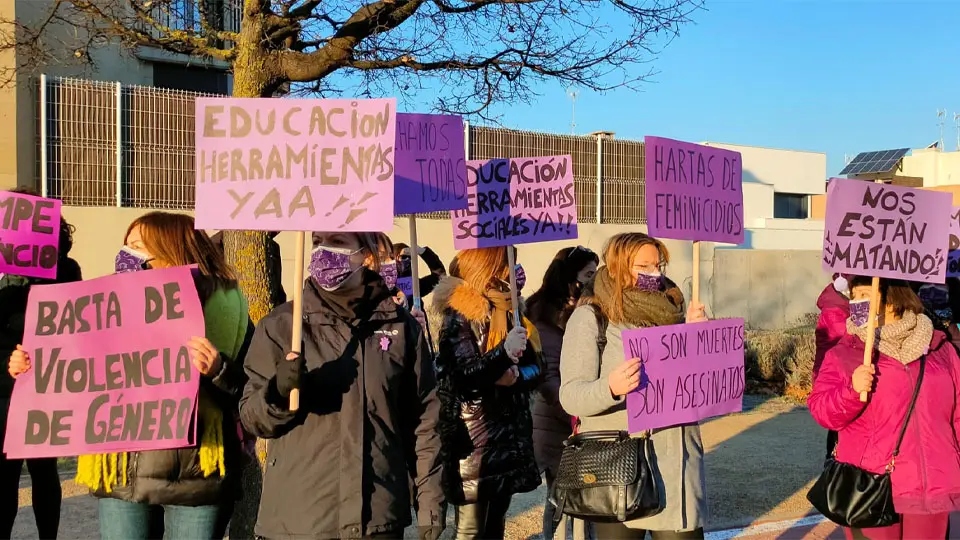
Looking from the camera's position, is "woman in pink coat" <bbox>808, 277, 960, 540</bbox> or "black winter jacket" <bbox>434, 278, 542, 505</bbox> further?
"black winter jacket" <bbox>434, 278, 542, 505</bbox>

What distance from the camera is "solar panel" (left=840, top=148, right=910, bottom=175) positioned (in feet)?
93.6

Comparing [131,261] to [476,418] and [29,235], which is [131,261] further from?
[476,418]

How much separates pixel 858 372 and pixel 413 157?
2643mm

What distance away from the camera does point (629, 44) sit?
6566 mm

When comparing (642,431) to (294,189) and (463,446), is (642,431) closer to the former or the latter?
(463,446)

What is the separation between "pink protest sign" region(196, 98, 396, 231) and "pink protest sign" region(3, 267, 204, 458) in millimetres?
342

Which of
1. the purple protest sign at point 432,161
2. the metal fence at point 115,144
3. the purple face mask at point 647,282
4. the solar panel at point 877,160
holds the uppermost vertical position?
the solar panel at point 877,160

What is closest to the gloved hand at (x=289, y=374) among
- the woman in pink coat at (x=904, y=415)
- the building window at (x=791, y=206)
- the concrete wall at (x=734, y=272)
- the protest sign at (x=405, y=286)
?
the woman in pink coat at (x=904, y=415)

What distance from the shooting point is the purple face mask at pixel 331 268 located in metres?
3.36

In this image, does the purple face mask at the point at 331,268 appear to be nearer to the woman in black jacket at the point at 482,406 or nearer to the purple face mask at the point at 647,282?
the woman in black jacket at the point at 482,406

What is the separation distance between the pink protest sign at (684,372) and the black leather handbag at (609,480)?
0.16 metres

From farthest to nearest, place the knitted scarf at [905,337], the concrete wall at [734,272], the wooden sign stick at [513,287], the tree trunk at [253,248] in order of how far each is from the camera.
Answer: the concrete wall at [734,272], the tree trunk at [253,248], the wooden sign stick at [513,287], the knitted scarf at [905,337]

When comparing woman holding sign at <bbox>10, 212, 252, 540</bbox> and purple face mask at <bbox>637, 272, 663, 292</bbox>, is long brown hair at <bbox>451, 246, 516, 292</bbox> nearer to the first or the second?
purple face mask at <bbox>637, 272, 663, 292</bbox>

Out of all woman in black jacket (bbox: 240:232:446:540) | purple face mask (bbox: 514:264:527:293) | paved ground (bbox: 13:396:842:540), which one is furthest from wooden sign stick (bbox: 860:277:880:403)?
paved ground (bbox: 13:396:842:540)
